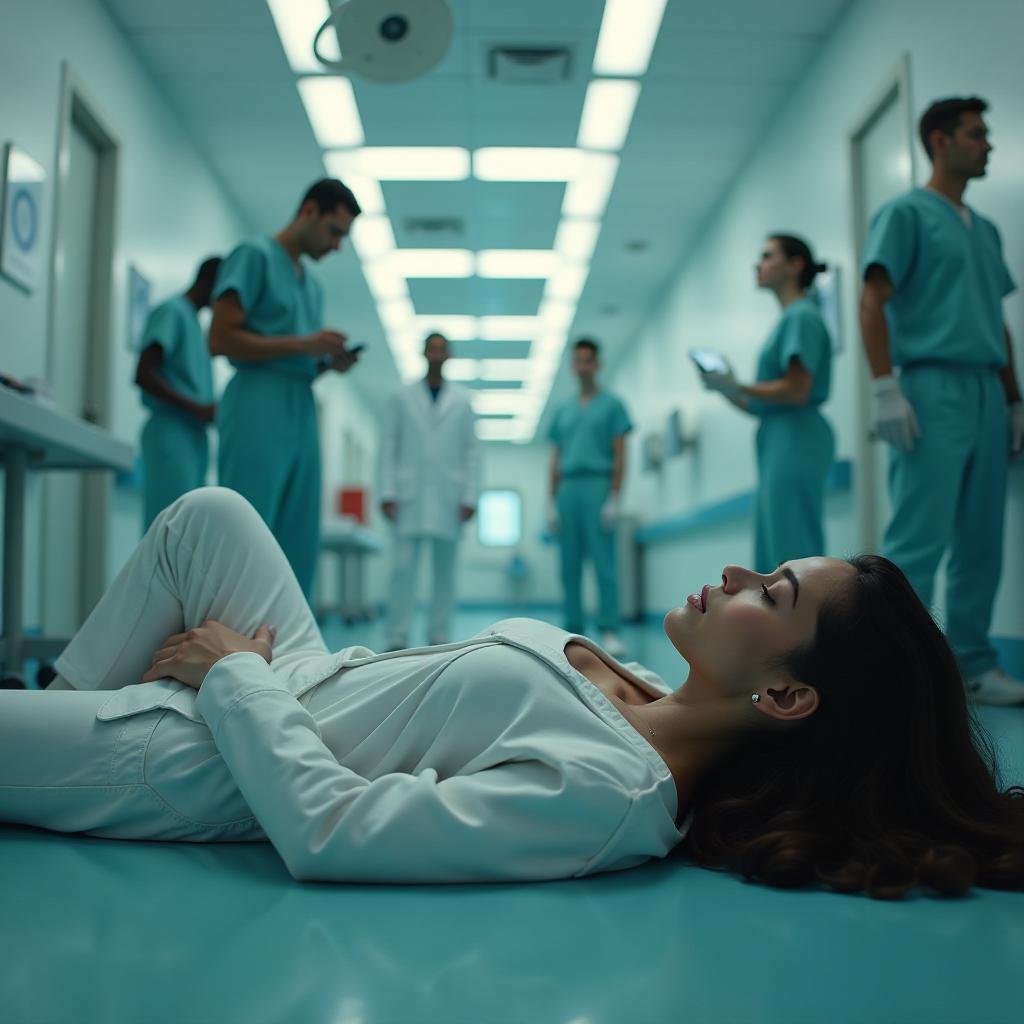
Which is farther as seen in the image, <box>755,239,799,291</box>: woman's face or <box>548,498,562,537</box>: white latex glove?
<box>548,498,562,537</box>: white latex glove

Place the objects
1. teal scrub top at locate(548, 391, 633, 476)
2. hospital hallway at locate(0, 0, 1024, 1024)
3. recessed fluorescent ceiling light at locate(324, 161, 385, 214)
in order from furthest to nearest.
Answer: recessed fluorescent ceiling light at locate(324, 161, 385, 214)
teal scrub top at locate(548, 391, 633, 476)
hospital hallway at locate(0, 0, 1024, 1024)

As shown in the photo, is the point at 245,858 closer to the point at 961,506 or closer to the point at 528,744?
the point at 528,744

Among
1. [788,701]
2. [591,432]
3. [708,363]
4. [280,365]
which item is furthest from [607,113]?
[788,701]

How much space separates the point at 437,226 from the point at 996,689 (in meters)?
5.12

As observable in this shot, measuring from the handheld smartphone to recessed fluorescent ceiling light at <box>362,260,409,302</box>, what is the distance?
4.28 m

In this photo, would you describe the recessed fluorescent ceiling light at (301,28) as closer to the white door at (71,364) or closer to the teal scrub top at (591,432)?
the white door at (71,364)

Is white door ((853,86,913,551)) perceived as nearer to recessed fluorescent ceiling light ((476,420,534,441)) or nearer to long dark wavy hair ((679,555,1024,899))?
long dark wavy hair ((679,555,1024,899))

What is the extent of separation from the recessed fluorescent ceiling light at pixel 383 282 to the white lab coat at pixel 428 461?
280 cm

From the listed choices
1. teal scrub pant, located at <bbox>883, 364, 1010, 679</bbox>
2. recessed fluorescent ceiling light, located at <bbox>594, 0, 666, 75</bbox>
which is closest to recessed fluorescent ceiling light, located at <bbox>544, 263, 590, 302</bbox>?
recessed fluorescent ceiling light, located at <bbox>594, 0, 666, 75</bbox>

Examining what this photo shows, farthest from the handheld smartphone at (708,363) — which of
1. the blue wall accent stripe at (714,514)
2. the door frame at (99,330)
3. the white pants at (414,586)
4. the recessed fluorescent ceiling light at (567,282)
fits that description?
the recessed fluorescent ceiling light at (567,282)

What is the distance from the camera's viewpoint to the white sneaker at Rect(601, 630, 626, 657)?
4.65 m

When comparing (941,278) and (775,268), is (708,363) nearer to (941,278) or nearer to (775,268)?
(775,268)

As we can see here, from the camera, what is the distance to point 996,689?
9.05 ft

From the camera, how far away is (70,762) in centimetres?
124
